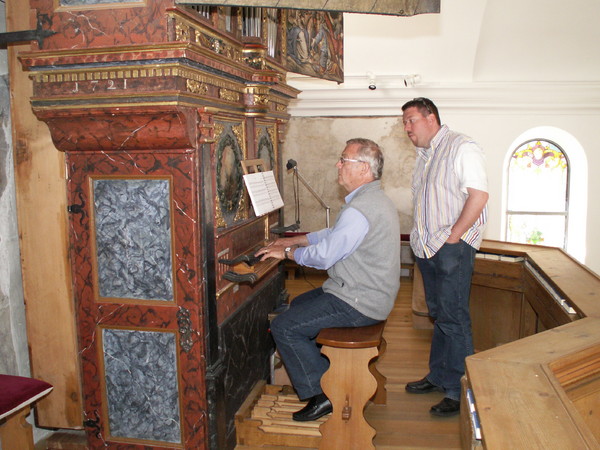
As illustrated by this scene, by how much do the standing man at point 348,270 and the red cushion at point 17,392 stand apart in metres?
1.38

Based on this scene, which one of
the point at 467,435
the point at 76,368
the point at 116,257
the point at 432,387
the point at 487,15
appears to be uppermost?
the point at 487,15

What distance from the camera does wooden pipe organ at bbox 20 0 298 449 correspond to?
9.47 feet

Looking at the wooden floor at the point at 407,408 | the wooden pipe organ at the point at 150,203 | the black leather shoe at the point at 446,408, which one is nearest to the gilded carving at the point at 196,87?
the wooden pipe organ at the point at 150,203

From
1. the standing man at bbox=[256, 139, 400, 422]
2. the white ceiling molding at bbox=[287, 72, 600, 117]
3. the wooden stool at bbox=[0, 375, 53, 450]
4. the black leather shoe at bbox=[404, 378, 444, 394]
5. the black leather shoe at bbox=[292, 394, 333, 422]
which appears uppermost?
the white ceiling molding at bbox=[287, 72, 600, 117]

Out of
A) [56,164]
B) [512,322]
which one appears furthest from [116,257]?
[512,322]

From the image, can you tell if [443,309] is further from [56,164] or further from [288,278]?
[288,278]

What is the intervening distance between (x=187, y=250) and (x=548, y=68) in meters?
6.70

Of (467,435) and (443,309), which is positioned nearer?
(467,435)

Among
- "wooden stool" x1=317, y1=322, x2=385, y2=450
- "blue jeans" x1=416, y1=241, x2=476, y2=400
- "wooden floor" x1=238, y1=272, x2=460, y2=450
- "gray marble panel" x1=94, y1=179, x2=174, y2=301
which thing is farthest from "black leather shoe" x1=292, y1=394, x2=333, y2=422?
"gray marble panel" x1=94, y1=179, x2=174, y2=301

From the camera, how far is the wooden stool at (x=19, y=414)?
10.1 ft

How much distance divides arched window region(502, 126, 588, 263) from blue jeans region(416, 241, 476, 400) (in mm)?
4770

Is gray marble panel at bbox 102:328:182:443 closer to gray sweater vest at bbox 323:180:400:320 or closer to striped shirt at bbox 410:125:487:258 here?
gray sweater vest at bbox 323:180:400:320

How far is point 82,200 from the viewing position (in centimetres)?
324

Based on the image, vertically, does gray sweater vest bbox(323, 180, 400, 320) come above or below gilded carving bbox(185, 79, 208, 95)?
below
